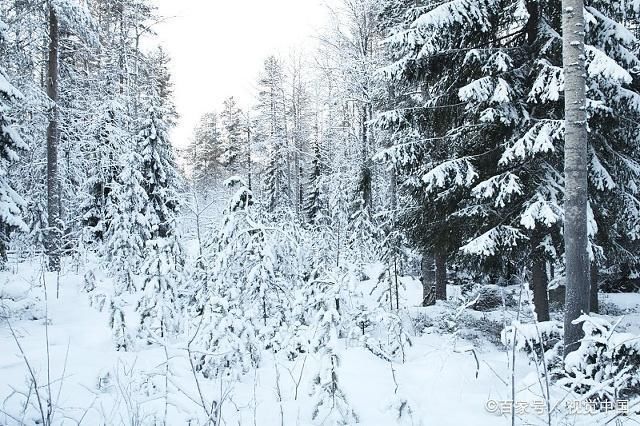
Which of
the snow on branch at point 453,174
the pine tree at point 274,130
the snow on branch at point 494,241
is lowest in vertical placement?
the snow on branch at point 494,241

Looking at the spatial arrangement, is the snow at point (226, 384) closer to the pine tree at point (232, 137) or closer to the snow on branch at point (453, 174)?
the snow on branch at point (453, 174)

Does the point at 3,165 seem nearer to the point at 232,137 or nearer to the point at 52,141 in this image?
the point at 52,141

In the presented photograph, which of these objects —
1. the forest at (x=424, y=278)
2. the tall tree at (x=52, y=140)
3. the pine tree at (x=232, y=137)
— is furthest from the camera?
the pine tree at (x=232, y=137)

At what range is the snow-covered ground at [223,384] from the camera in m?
3.81

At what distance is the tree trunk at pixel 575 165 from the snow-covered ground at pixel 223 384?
4.16 feet

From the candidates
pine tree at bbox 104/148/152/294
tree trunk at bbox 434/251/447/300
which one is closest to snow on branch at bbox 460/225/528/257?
tree trunk at bbox 434/251/447/300

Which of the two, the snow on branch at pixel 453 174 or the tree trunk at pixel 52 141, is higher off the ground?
the tree trunk at pixel 52 141

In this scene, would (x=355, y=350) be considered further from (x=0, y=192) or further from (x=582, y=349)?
(x=0, y=192)

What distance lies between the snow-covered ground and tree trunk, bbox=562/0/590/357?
50.0 inches

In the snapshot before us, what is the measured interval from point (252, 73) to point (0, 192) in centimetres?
2905

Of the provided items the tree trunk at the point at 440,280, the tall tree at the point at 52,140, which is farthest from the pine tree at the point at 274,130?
the tree trunk at the point at 440,280

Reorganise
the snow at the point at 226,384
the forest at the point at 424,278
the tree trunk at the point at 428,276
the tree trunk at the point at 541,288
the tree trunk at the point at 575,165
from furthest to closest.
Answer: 1. the tree trunk at the point at 428,276
2. the tree trunk at the point at 541,288
3. the tree trunk at the point at 575,165
4. the forest at the point at 424,278
5. the snow at the point at 226,384

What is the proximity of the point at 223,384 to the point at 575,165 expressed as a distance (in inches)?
214

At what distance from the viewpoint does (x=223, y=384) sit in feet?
16.2
